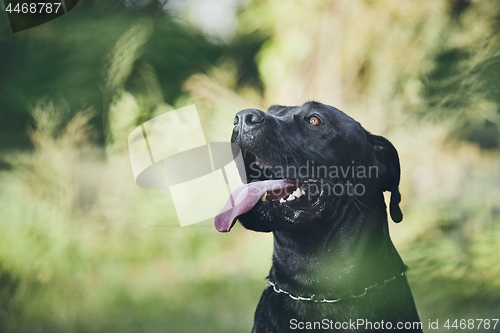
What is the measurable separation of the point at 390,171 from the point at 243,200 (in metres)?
0.79

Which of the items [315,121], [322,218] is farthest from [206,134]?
[322,218]

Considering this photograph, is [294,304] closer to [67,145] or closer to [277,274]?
[277,274]

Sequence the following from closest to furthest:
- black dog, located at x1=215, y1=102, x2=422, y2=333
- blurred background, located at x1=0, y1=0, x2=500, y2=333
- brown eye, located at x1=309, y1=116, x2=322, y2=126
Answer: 1. black dog, located at x1=215, y1=102, x2=422, y2=333
2. brown eye, located at x1=309, y1=116, x2=322, y2=126
3. blurred background, located at x1=0, y1=0, x2=500, y2=333

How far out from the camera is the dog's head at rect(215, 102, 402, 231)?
7.45ft

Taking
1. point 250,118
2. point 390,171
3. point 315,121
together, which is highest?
point 250,118

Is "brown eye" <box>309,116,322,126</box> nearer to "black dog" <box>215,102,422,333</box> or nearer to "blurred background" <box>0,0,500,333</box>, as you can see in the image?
"black dog" <box>215,102,422,333</box>

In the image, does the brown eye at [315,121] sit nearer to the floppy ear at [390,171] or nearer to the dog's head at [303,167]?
the dog's head at [303,167]

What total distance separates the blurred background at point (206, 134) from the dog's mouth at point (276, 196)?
1.10 meters

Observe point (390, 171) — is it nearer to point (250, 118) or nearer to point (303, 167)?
point (303, 167)

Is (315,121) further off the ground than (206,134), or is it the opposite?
(315,121)

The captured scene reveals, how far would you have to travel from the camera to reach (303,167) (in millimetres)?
2357

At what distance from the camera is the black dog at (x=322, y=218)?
2.26 m

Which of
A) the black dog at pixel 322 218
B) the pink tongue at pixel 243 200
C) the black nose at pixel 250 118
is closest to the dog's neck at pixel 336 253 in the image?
the black dog at pixel 322 218

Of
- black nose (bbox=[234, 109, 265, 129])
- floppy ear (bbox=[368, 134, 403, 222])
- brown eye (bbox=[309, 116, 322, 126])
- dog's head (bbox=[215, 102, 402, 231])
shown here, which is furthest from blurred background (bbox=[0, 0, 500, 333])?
black nose (bbox=[234, 109, 265, 129])
